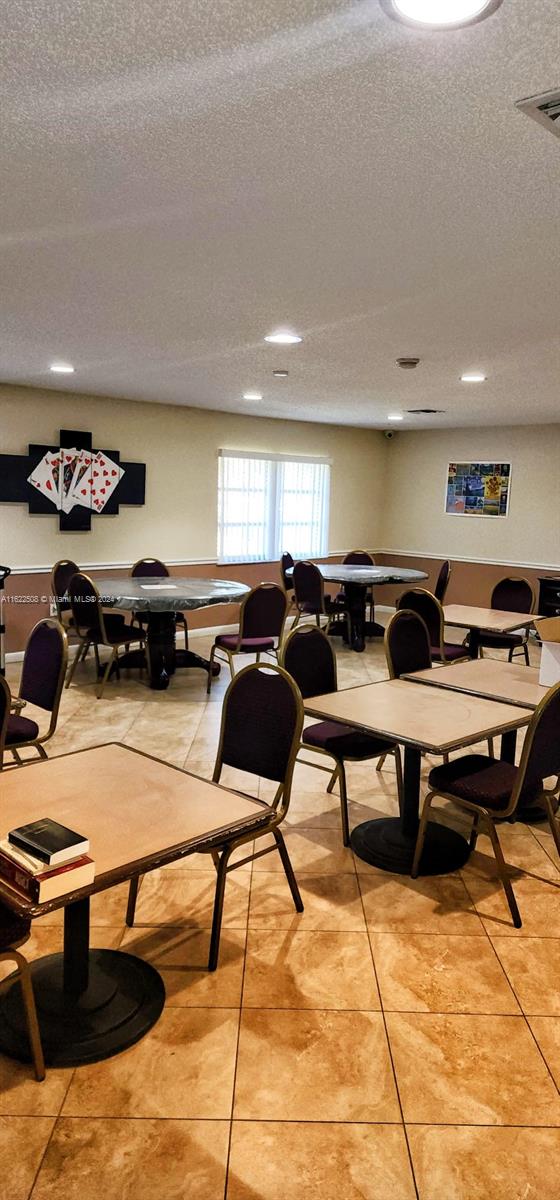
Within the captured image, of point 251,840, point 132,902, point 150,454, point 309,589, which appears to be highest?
point 150,454

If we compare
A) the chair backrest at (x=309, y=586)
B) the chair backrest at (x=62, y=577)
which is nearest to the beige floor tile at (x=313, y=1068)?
the chair backrest at (x=62, y=577)

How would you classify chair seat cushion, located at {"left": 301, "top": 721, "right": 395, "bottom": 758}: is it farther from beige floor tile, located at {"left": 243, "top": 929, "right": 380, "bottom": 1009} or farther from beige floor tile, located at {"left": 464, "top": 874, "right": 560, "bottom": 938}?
beige floor tile, located at {"left": 243, "top": 929, "right": 380, "bottom": 1009}

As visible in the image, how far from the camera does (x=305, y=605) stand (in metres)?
7.54

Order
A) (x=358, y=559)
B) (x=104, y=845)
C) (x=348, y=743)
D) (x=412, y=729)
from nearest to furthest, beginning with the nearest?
(x=104, y=845) < (x=412, y=729) < (x=348, y=743) < (x=358, y=559)

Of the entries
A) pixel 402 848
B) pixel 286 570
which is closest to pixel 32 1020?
pixel 402 848

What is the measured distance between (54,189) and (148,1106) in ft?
8.14

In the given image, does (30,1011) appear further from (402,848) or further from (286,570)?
(286,570)

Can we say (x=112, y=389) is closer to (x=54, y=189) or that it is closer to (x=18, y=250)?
(x=18, y=250)

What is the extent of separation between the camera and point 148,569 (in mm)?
7285

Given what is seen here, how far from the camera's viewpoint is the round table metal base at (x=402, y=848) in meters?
3.22

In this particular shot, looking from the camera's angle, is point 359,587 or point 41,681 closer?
point 41,681

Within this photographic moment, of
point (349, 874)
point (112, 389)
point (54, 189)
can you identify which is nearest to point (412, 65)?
point (54, 189)

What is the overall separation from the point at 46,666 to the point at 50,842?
2064mm

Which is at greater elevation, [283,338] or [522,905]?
[283,338]
